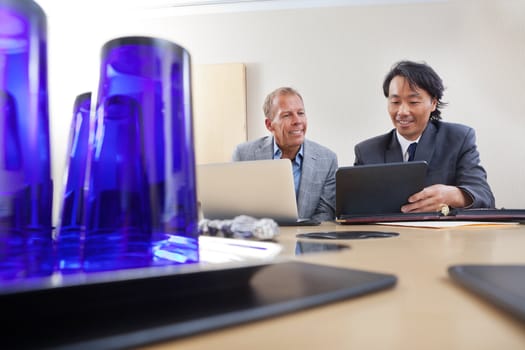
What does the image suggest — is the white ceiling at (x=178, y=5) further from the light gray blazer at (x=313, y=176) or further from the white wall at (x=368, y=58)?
the light gray blazer at (x=313, y=176)

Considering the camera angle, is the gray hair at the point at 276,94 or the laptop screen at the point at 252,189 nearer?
the laptop screen at the point at 252,189

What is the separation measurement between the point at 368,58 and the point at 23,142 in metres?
3.03

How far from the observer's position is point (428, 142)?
1939mm

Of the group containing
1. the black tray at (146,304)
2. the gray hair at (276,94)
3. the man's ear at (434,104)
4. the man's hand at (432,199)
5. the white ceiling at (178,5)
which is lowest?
the man's hand at (432,199)

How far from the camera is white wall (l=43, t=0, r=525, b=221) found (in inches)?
113

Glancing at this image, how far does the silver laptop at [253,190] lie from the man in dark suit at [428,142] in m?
0.84

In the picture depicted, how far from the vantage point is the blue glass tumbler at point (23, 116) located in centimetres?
24

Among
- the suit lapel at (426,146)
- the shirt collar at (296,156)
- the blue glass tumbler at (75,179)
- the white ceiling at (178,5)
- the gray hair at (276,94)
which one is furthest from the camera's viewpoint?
the white ceiling at (178,5)

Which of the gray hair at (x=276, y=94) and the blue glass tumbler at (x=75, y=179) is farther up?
the gray hair at (x=276, y=94)

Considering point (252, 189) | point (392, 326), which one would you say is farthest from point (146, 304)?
point (252, 189)

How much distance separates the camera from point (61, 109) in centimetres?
314

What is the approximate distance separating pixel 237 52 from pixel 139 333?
3108 mm

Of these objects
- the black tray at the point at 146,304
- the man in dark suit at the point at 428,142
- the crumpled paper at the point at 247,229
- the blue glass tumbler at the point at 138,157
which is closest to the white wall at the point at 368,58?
the man in dark suit at the point at 428,142

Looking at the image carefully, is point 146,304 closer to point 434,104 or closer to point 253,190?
point 253,190
